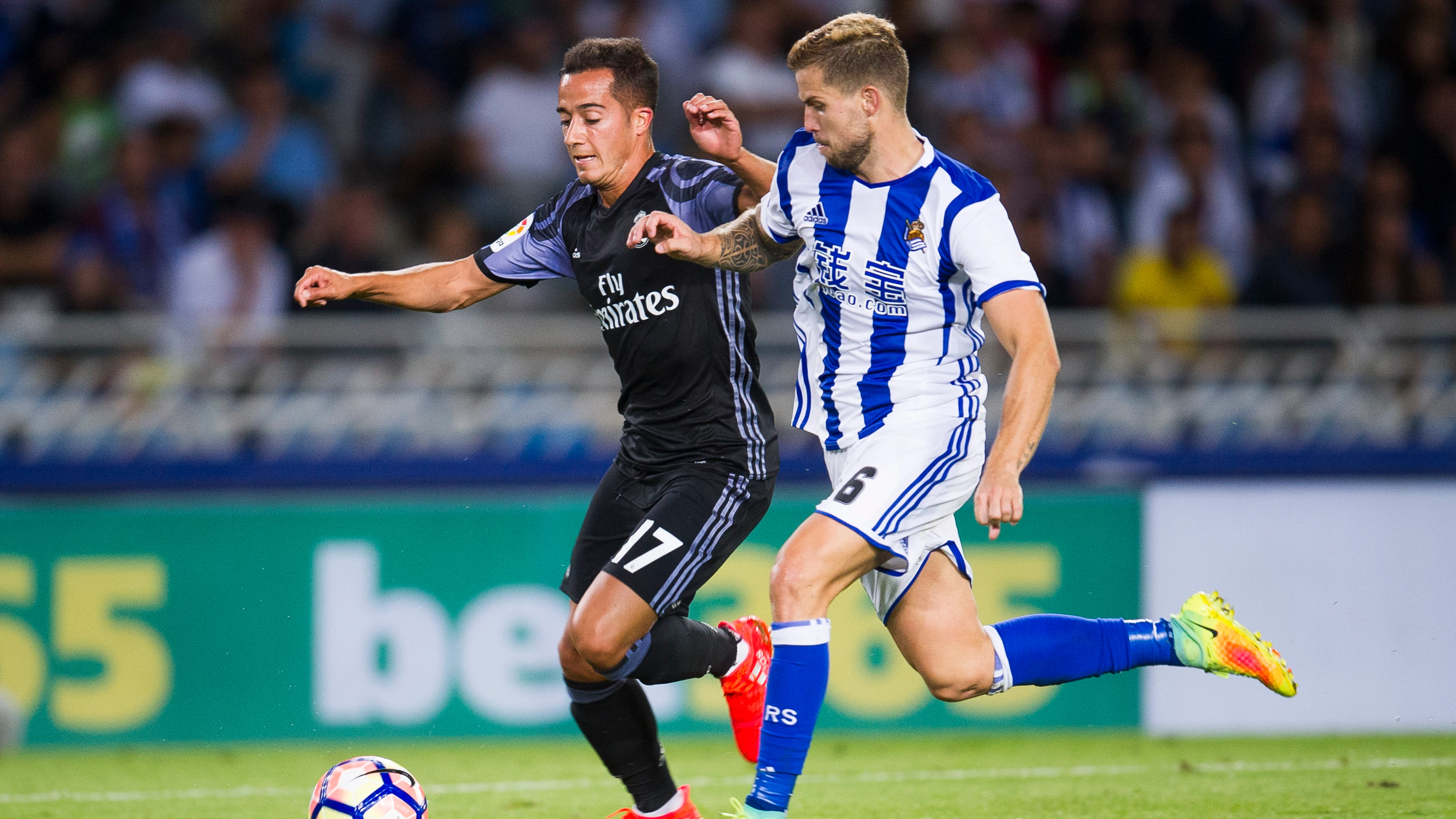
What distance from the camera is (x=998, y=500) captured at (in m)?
4.37

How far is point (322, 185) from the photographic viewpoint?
998 cm

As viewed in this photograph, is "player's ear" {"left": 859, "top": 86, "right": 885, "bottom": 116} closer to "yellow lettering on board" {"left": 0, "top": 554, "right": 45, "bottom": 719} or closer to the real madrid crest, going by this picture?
the real madrid crest

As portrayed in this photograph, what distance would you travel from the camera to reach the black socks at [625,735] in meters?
5.28

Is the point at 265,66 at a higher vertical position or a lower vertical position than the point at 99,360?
higher

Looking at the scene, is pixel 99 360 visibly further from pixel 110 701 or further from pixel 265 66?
pixel 265 66

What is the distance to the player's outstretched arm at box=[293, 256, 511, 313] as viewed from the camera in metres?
5.38

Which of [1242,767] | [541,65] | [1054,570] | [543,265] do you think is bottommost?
[1242,767]

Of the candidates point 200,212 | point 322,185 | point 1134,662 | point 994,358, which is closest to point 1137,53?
point 994,358

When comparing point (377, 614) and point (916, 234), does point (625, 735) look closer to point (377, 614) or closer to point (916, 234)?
point (916, 234)

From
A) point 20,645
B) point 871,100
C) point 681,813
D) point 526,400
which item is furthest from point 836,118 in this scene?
point 20,645

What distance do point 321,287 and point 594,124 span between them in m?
0.98

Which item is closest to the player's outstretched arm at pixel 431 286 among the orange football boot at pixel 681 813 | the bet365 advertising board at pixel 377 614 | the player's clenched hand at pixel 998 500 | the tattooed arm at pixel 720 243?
the tattooed arm at pixel 720 243

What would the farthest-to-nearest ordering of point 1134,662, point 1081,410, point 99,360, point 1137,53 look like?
1. point 1137,53
2. point 1081,410
3. point 99,360
4. point 1134,662

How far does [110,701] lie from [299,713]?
0.82 m
